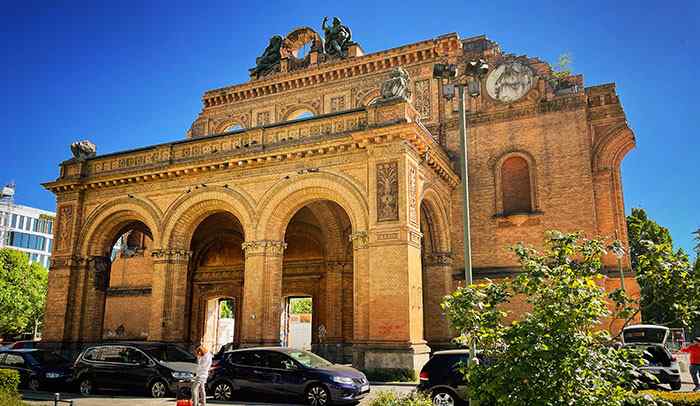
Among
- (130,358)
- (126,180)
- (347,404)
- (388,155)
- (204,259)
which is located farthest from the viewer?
(204,259)

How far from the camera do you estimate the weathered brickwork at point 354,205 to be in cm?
1756

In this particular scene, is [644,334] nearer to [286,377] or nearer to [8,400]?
[286,377]

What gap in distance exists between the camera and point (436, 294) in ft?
70.2

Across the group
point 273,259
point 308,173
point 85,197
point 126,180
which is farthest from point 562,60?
point 85,197

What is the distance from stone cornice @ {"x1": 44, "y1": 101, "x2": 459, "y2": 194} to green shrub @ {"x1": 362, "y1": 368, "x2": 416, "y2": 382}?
7.21 metres

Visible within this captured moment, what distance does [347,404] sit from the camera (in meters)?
12.3

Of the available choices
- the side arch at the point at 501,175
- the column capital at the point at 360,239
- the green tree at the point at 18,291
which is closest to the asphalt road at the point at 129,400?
the column capital at the point at 360,239

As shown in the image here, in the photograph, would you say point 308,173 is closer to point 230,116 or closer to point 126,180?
point 126,180

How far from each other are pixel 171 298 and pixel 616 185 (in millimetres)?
17975

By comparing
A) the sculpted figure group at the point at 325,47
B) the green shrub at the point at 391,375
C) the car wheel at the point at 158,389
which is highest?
the sculpted figure group at the point at 325,47

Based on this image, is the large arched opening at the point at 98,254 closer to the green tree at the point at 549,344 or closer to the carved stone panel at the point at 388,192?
the carved stone panel at the point at 388,192

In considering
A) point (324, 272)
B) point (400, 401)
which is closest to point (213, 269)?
point (324, 272)

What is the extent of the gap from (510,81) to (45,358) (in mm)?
20199

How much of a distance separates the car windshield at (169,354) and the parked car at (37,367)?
9.11ft
